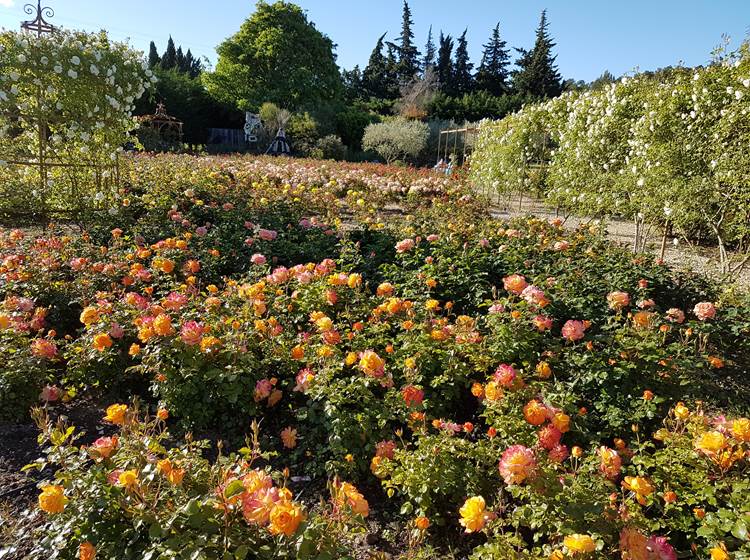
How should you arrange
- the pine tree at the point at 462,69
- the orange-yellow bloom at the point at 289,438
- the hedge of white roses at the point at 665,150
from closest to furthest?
the orange-yellow bloom at the point at 289,438, the hedge of white roses at the point at 665,150, the pine tree at the point at 462,69

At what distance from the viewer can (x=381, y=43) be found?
42969 millimetres

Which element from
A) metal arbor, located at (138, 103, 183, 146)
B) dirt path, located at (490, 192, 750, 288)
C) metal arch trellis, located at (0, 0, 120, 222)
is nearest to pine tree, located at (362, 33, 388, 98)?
metal arbor, located at (138, 103, 183, 146)

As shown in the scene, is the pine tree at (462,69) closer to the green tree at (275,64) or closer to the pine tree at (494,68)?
the pine tree at (494,68)

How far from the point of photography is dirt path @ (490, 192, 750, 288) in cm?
528

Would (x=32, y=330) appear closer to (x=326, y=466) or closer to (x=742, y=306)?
(x=326, y=466)

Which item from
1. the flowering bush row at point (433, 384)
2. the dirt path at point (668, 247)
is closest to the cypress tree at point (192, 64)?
the dirt path at point (668, 247)

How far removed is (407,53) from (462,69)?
5197mm

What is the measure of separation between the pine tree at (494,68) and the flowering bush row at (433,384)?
41.3m

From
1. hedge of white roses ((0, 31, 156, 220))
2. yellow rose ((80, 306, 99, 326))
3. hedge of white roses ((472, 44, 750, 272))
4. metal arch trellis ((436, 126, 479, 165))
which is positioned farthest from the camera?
metal arch trellis ((436, 126, 479, 165))

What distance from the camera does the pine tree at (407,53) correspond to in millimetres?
41750

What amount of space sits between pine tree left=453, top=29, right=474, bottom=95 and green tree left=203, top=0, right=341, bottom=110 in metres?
14.7

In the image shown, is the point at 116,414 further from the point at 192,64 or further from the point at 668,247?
the point at 192,64

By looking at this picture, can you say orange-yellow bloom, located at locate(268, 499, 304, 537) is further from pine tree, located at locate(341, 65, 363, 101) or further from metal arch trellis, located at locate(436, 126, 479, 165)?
pine tree, located at locate(341, 65, 363, 101)

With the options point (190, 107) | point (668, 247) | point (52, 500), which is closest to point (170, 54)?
point (190, 107)
